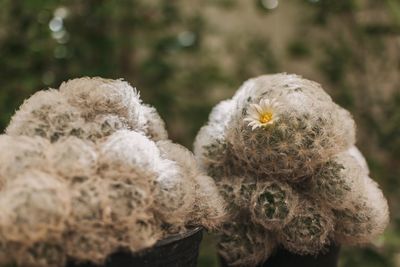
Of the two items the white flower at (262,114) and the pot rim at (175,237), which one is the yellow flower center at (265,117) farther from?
the pot rim at (175,237)

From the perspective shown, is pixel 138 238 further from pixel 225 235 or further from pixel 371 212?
pixel 371 212

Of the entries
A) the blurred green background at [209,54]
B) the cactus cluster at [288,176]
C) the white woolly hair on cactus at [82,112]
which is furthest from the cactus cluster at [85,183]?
the blurred green background at [209,54]

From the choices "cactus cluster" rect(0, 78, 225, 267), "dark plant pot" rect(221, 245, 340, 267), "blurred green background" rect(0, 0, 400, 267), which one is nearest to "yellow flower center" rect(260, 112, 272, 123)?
"cactus cluster" rect(0, 78, 225, 267)

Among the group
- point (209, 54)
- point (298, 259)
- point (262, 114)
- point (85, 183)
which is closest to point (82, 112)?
point (85, 183)

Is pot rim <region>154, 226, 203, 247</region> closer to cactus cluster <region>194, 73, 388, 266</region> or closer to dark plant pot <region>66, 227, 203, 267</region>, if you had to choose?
dark plant pot <region>66, 227, 203, 267</region>

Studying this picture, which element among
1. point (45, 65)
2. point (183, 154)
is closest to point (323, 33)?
point (45, 65)

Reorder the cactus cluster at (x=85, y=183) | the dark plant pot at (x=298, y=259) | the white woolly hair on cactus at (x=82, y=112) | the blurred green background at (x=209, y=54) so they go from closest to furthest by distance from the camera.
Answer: the cactus cluster at (x=85, y=183) → the white woolly hair on cactus at (x=82, y=112) → the dark plant pot at (x=298, y=259) → the blurred green background at (x=209, y=54)

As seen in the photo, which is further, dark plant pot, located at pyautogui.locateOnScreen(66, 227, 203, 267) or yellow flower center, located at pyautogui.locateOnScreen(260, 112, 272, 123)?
yellow flower center, located at pyautogui.locateOnScreen(260, 112, 272, 123)
